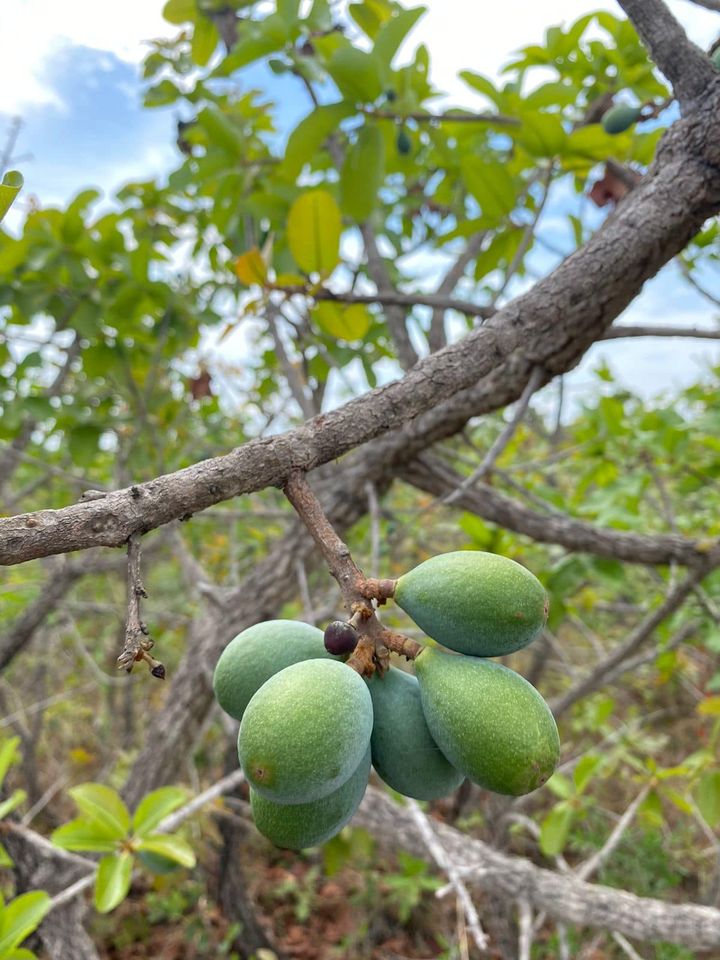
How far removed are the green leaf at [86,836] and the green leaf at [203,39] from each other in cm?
280

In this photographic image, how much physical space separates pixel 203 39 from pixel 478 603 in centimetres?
284

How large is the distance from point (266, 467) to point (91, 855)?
221cm

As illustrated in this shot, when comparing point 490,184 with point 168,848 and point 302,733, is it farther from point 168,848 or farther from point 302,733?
point 168,848

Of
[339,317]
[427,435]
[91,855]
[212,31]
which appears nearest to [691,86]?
[339,317]

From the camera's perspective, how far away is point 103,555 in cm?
382

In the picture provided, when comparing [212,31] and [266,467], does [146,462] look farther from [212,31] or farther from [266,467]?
[266,467]

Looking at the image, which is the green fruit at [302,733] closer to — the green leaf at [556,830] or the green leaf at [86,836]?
the green leaf at [86,836]

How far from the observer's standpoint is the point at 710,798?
2012mm

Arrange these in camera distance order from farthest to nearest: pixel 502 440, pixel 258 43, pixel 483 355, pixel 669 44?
pixel 258 43
pixel 502 440
pixel 669 44
pixel 483 355

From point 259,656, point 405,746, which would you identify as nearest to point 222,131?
point 259,656

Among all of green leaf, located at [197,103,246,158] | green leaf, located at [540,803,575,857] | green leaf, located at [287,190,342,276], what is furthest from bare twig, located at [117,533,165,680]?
green leaf, located at [540,803,575,857]

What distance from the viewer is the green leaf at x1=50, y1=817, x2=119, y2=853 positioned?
1.55 m

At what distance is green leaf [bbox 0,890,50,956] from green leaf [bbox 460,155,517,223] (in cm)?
206

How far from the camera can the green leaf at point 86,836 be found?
1.55 metres
